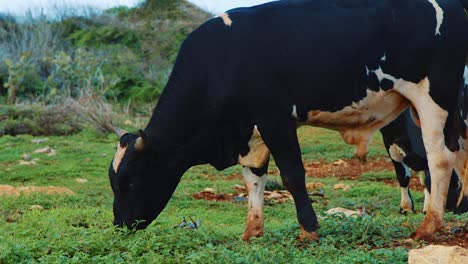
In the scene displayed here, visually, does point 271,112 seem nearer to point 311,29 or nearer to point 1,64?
point 311,29

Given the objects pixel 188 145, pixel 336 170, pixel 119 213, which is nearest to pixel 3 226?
pixel 119 213

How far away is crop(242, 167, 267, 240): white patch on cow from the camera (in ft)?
25.8

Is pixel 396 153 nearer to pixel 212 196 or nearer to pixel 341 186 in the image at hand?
pixel 341 186

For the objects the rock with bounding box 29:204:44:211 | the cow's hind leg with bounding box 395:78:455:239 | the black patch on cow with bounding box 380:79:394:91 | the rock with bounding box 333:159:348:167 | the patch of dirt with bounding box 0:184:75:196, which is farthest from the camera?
the rock with bounding box 333:159:348:167

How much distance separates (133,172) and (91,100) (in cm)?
1354

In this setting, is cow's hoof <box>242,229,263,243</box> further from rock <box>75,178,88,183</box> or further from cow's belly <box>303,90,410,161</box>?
rock <box>75,178,88,183</box>

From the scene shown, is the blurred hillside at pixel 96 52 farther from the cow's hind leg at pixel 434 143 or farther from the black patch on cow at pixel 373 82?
the cow's hind leg at pixel 434 143

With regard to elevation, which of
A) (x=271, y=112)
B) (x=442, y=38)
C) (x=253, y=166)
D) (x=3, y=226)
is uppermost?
(x=442, y=38)

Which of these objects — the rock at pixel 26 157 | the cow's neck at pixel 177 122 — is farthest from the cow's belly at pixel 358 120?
the rock at pixel 26 157

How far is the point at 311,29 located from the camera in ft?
24.3

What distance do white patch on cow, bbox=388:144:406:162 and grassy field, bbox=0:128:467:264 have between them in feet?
2.02

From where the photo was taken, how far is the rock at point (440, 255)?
557cm

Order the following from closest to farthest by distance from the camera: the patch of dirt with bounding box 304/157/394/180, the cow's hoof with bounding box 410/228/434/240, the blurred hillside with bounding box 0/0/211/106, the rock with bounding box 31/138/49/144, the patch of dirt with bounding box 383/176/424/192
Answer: the cow's hoof with bounding box 410/228/434/240, the patch of dirt with bounding box 383/176/424/192, the patch of dirt with bounding box 304/157/394/180, the rock with bounding box 31/138/49/144, the blurred hillside with bounding box 0/0/211/106

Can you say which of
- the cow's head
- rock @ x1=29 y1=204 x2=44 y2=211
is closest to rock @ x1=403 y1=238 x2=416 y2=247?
the cow's head
